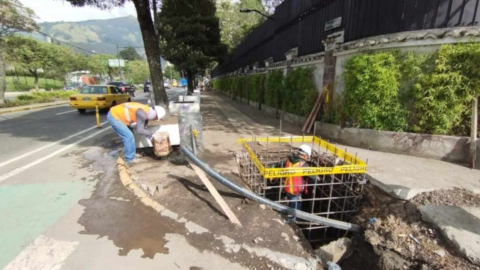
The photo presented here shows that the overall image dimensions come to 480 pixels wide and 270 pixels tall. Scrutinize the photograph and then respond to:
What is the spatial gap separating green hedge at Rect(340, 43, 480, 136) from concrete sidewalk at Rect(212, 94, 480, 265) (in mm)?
774

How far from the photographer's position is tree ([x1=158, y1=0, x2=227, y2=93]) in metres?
19.1

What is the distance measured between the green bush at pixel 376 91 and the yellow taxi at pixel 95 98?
11.0m

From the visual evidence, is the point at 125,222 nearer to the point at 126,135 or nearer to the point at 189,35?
the point at 126,135

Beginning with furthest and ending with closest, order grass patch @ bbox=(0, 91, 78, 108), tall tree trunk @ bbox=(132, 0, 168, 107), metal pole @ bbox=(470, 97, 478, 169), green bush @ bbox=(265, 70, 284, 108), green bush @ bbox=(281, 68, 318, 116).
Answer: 1. grass patch @ bbox=(0, 91, 78, 108)
2. green bush @ bbox=(265, 70, 284, 108)
3. tall tree trunk @ bbox=(132, 0, 168, 107)
4. green bush @ bbox=(281, 68, 318, 116)
5. metal pole @ bbox=(470, 97, 478, 169)

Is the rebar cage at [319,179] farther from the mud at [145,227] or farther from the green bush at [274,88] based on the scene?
the green bush at [274,88]

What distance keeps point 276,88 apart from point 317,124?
13.7ft

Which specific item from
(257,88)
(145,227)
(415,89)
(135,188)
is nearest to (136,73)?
(257,88)

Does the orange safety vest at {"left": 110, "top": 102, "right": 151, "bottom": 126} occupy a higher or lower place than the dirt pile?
higher

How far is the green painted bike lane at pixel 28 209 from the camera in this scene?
281cm

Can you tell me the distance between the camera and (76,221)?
3260mm

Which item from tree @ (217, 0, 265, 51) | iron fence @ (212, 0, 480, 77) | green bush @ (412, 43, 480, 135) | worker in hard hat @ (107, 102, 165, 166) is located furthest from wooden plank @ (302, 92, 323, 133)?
tree @ (217, 0, 265, 51)

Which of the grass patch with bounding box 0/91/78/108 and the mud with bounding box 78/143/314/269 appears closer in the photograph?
the mud with bounding box 78/143/314/269

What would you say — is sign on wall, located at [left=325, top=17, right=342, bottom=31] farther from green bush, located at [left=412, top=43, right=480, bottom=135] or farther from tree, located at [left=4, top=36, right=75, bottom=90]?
tree, located at [left=4, top=36, right=75, bottom=90]

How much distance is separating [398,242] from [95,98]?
45.5ft
